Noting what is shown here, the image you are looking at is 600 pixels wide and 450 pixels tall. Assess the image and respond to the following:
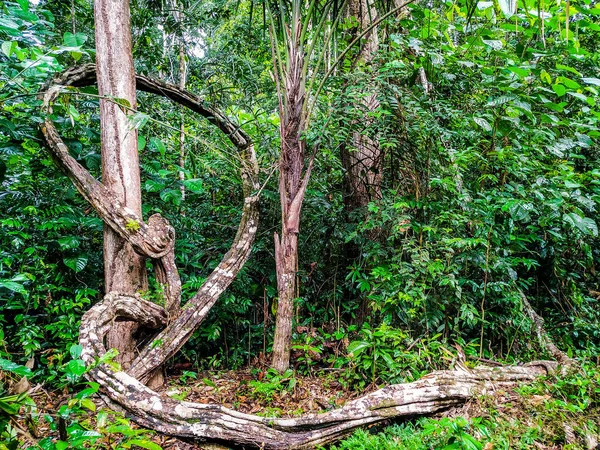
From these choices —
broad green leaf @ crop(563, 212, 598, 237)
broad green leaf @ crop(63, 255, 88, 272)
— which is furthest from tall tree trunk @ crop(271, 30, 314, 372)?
broad green leaf @ crop(563, 212, 598, 237)

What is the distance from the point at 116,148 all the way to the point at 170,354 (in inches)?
65.0

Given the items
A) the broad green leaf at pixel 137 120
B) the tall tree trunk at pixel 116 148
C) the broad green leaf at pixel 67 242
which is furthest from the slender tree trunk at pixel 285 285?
the broad green leaf at pixel 67 242

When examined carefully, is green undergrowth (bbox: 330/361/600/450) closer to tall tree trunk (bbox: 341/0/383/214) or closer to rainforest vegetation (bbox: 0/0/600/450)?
rainforest vegetation (bbox: 0/0/600/450)

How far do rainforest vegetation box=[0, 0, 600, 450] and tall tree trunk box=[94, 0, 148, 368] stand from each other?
0.02m

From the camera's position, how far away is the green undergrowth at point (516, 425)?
1.88 meters

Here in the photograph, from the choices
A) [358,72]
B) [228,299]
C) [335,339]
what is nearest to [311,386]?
[335,339]

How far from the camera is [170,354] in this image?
9.36 ft

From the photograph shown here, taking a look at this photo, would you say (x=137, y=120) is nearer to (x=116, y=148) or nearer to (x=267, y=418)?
(x=116, y=148)

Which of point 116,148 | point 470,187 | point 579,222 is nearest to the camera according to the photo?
point 579,222

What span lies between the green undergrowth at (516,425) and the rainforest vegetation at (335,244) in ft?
0.06

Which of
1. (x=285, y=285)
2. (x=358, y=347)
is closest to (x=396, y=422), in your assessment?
(x=358, y=347)

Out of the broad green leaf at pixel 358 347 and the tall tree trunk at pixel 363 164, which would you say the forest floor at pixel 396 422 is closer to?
the broad green leaf at pixel 358 347

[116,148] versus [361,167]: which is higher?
[116,148]

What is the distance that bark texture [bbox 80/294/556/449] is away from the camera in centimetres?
211
